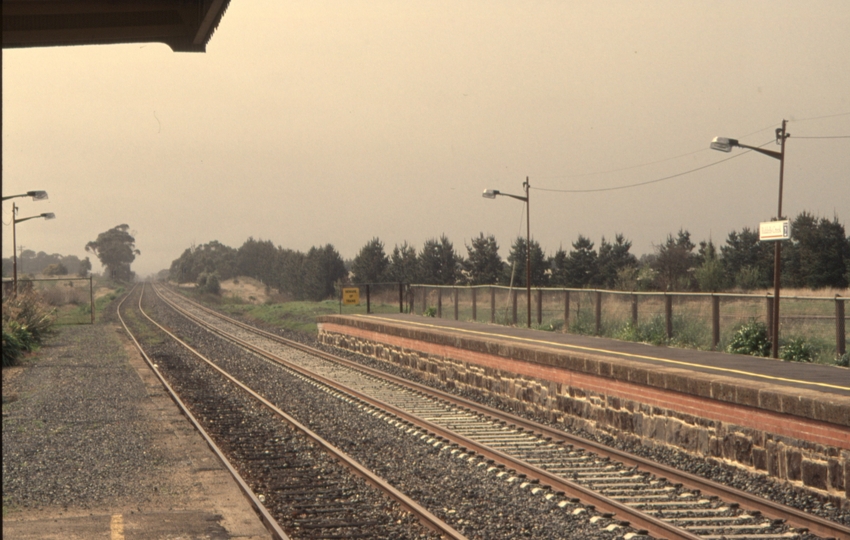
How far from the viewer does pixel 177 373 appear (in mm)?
21359

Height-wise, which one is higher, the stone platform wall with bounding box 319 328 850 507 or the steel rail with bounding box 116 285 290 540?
the stone platform wall with bounding box 319 328 850 507

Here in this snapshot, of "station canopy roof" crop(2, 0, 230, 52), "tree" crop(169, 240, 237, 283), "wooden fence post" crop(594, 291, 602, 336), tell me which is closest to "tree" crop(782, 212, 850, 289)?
"wooden fence post" crop(594, 291, 602, 336)

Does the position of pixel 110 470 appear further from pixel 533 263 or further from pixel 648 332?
pixel 533 263

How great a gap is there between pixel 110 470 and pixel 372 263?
6649 cm

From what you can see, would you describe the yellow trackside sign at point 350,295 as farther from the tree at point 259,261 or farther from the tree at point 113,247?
the tree at point 113,247

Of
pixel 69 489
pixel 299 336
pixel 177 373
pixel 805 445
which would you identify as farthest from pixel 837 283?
pixel 69 489

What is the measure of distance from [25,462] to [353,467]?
4.47 metres

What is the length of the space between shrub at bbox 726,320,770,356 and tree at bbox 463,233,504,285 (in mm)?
55377

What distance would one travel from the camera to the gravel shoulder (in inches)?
301

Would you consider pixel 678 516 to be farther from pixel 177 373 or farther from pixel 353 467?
pixel 177 373

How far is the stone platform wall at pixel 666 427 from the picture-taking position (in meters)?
8.09

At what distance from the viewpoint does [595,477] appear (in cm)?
912

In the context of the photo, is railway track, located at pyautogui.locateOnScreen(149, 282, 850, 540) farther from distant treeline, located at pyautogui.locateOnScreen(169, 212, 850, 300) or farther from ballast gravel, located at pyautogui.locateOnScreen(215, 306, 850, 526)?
distant treeline, located at pyautogui.locateOnScreen(169, 212, 850, 300)

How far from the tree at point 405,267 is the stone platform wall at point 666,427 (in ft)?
189
